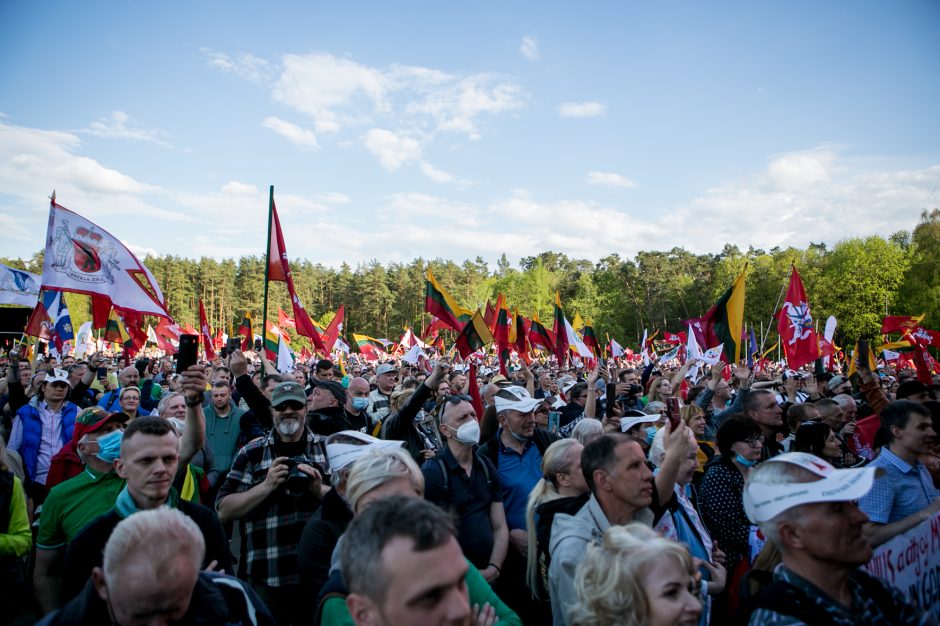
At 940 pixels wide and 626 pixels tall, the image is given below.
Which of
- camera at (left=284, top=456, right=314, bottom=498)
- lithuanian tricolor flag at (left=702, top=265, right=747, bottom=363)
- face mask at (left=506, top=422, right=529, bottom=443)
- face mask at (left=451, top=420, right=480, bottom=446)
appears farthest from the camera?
lithuanian tricolor flag at (left=702, top=265, right=747, bottom=363)

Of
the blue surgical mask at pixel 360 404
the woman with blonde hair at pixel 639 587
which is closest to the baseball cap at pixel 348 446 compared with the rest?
the woman with blonde hair at pixel 639 587

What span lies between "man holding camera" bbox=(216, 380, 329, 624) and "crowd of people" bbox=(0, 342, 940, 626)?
1 centimetres

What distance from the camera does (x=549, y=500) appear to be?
12.5ft

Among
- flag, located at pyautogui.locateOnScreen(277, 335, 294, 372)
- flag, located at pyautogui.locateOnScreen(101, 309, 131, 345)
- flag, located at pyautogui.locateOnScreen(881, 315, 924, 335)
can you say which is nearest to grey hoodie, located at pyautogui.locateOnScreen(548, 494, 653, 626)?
flag, located at pyautogui.locateOnScreen(277, 335, 294, 372)

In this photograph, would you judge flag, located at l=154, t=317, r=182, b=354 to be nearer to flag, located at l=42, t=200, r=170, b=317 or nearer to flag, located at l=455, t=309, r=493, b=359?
flag, located at l=455, t=309, r=493, b=359

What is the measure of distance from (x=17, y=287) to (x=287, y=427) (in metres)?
11.7

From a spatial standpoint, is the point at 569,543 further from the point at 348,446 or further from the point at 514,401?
the point at 514,401

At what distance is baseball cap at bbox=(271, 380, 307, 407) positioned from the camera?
164 inches

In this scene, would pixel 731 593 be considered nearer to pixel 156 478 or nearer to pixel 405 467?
pixel 405 467

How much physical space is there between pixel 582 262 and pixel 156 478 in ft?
340

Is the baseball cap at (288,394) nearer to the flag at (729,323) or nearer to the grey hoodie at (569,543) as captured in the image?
the grey hoodie at (569,543)

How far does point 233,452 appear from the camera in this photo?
676cm

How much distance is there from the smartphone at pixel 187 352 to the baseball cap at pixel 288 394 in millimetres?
599

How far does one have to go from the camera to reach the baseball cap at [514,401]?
17.0 ft
